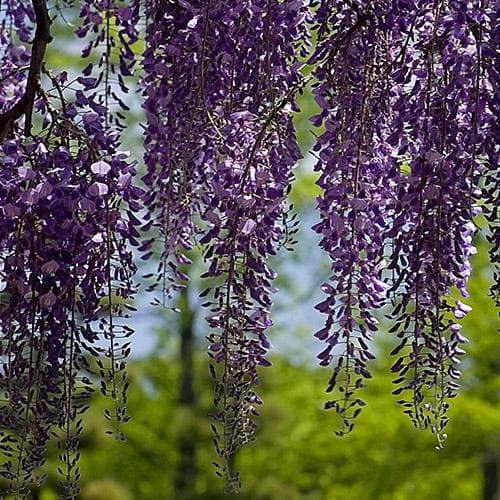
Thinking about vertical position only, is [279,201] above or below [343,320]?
above

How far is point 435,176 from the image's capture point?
5.61ft

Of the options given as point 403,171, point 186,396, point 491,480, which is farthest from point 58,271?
point 186,396

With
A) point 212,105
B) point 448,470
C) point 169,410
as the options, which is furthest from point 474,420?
point 212,105

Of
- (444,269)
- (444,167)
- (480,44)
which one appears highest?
(480,44)

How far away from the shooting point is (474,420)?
259 inches

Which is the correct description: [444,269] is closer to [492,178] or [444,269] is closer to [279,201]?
[492,178]

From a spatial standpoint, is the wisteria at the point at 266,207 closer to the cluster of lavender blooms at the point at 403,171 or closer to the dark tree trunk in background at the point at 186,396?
the cluster of lavender blooms at the point at 403,171

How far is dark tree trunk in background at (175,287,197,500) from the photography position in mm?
7727

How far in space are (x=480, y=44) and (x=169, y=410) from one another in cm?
687

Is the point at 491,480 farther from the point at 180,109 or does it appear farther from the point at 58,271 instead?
the point at 58,271

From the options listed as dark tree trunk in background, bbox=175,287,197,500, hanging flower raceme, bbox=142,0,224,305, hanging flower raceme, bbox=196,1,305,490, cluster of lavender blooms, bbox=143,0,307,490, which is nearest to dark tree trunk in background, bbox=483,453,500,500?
dark tree trunk in background, bbox=175,287,197,500

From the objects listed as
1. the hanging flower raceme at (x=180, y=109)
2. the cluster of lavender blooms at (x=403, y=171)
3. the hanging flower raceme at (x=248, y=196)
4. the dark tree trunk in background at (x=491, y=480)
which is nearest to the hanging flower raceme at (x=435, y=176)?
the cluster of lavender blooms at (x=403, y=171)

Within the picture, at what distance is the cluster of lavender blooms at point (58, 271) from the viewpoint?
5.69 ft

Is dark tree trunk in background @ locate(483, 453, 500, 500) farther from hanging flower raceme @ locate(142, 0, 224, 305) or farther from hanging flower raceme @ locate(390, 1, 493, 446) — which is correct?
hanging flower raceme @ locate(390, 1, 493, 446)
